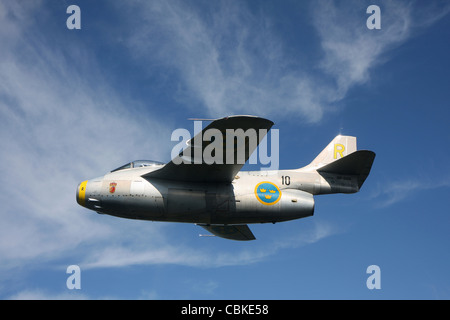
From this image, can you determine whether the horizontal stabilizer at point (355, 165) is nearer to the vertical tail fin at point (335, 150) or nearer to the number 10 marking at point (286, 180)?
the number 10 marking at point (286, 180)

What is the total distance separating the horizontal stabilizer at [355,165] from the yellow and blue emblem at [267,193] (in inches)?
126

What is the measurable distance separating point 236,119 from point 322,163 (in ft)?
33.7

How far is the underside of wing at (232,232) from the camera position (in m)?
28.6

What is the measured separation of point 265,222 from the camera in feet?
80.0

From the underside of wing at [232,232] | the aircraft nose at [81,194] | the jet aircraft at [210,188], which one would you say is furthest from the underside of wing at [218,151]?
the underside of wing at [232,232]

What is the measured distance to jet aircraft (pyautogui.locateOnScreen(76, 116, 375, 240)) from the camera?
74.7 ft

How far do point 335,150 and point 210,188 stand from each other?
31.8ft

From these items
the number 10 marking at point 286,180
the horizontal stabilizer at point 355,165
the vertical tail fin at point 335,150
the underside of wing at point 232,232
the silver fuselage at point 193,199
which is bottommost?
the underside of wing at point 232,232

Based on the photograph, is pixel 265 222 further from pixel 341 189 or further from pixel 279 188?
pixel 341 189

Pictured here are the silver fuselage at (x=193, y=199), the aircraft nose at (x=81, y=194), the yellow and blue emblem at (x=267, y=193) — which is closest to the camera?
the silver fuselage at (x=193, y=199)

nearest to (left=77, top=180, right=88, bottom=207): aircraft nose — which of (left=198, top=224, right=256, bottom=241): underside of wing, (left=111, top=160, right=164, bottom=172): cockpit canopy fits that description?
(left=111, top=160, right=164, bottom=172): cockpit canopy

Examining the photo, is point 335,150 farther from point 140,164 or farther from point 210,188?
point 140,164

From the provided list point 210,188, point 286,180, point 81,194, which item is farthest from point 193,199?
point 81,194

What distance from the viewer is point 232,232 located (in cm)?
2883
